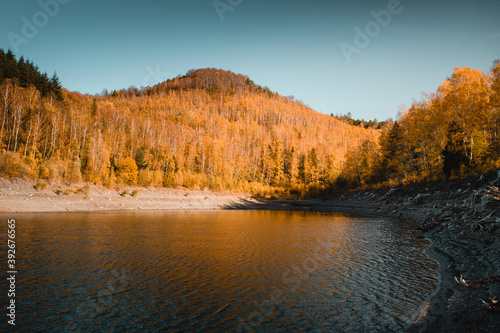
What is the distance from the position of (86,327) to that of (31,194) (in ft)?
126

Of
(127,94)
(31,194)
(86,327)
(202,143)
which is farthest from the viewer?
(127,94)

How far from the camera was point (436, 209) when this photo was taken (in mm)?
27781

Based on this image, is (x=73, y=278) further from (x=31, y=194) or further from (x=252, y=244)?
(x=31, y=194)

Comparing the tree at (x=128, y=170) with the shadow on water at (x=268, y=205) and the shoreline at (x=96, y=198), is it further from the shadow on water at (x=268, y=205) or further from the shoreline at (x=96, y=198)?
the shadow on water at (x=268, y=205)

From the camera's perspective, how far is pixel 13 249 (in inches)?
561

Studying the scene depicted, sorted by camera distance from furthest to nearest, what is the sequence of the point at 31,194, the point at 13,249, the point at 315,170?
the point at 315,170, the point at 31,194, the point at 13,249

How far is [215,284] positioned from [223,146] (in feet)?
232

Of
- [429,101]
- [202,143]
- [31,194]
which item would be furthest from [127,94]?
[429,101]

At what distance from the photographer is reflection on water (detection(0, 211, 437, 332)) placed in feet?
24.2

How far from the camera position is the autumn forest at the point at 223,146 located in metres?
32.6

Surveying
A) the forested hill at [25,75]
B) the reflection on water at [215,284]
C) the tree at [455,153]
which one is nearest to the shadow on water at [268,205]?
the tree at [455,153]

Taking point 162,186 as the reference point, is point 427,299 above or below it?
below

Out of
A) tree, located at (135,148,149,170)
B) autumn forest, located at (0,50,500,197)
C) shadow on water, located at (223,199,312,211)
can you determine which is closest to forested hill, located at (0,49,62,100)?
autumn forest, located at (0,50,500,197)

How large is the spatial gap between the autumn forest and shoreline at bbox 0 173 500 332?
3.11 meters
